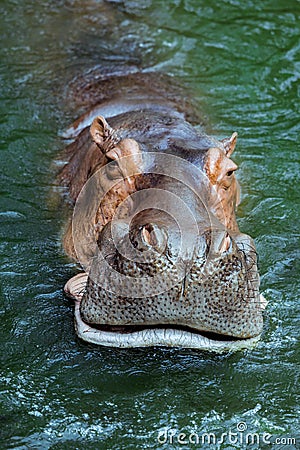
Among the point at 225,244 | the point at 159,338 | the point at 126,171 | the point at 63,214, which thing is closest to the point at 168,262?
the point at 225,244

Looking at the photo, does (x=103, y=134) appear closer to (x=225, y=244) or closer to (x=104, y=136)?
(x=104, y=136)

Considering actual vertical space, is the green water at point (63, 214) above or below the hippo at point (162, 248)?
below

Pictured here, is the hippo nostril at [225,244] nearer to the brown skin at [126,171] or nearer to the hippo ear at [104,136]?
the brown skin at [126,171]

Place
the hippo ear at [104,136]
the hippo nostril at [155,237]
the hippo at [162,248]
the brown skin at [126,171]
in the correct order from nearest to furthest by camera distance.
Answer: the hippo nostril at [155,237], the hippo at [162,248], the brown skin at [126,171], the hippo ear at [104,136]

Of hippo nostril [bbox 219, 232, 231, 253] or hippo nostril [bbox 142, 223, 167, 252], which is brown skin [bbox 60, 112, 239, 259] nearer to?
hippo nostril [bbox 219, 232, 231, 253]

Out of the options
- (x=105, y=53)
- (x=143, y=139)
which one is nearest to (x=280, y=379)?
(x=143, y=139)

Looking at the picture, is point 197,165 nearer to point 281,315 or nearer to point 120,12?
point 281,315

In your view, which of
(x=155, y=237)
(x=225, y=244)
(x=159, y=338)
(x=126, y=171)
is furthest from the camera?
(x=126, y=171)

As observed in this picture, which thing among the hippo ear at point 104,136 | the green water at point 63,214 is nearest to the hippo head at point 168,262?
the green water at point 63,214
